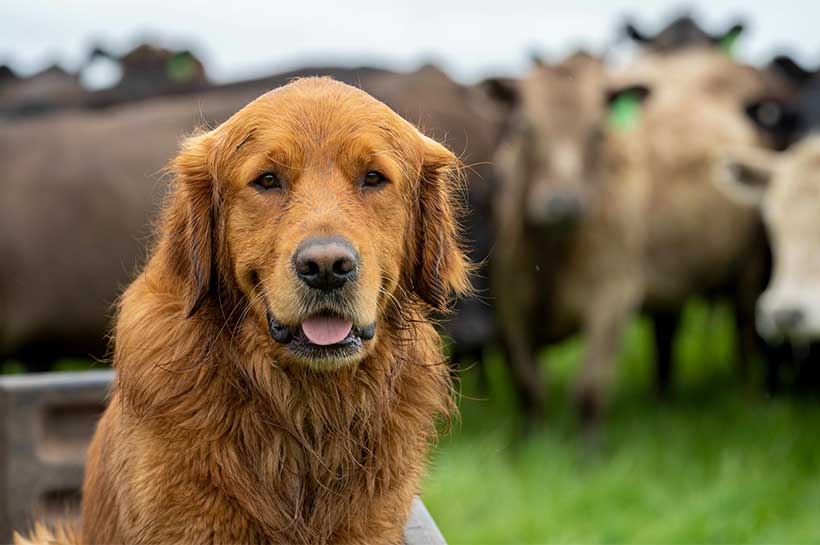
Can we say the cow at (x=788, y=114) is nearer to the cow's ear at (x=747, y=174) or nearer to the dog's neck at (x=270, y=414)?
the cow's ear at (x=747, y=174)

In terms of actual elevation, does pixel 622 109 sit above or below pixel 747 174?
above

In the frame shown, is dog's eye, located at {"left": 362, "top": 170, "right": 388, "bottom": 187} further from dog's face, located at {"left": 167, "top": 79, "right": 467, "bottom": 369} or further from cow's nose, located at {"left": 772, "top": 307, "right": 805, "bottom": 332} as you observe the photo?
cow's nose, located at {"left": 772, "top": 307, "right": 805, "bottom": 332}

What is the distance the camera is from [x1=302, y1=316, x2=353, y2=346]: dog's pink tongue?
93.6 inches

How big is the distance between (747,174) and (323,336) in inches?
208

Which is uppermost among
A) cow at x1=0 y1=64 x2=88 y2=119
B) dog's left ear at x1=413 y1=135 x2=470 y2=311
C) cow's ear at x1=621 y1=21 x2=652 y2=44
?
dog's left ear at x1=413 y1=135 x2=470 y2=311

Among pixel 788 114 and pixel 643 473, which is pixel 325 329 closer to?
pixel 643 473

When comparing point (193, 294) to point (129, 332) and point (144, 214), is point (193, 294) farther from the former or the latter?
point (144, 214)

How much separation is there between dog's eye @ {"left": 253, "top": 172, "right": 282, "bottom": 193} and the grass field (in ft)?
7.38

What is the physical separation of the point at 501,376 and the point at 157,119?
3740 mm

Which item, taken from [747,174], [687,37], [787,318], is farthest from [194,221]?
[687,37]

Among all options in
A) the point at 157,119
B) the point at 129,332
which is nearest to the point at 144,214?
the point at 157,119

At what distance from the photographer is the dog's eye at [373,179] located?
2.46 m

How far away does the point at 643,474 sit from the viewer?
647 cm

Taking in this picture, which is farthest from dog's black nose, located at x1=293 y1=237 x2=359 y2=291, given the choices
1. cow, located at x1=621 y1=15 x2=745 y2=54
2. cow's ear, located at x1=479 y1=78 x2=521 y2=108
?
cow, located at x1=621 y1=15 x2=745 y2=54
